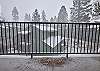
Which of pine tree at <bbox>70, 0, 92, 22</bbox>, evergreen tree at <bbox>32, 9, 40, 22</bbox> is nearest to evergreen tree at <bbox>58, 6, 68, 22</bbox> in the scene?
pine tree at <bbox>70, 0, 92, 22</bbox>

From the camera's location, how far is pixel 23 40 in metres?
3.95

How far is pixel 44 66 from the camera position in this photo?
3.20 m

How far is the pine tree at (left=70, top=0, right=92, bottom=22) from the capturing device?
5266mm

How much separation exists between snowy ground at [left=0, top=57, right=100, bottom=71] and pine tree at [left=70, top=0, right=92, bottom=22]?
6.47ft

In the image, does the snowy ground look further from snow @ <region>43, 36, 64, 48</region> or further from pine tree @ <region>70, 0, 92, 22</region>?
pine tree @ <region>70, 0, 92, 22</region>

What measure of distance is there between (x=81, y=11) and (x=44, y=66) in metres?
2.87

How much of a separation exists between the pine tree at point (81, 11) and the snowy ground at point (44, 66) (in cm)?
197

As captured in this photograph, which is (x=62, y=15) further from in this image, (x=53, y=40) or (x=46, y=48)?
(x=46, y=48)

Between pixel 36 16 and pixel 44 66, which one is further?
pixel 36 16

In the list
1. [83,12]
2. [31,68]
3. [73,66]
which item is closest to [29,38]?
[31,68]

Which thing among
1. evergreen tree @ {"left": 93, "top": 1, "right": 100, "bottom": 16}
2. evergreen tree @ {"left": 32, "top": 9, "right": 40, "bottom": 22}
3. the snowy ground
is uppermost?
evergreen tree @ {"left": 93, "top": 1, "right": 100, "bottom": 16}

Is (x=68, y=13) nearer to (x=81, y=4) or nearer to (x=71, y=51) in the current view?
(x=81, y=4)

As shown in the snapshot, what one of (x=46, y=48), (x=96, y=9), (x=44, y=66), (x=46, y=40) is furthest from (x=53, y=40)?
(x=96, y=9)

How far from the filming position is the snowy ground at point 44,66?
3029 mm
